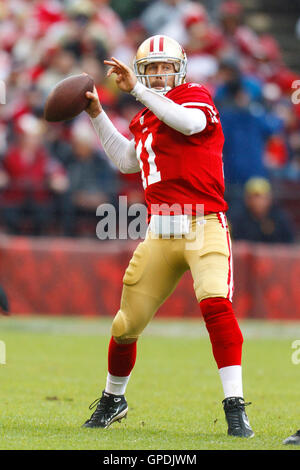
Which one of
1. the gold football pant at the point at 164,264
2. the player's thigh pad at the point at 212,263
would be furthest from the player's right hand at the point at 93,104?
the player's thigh pad at the point at 212,263

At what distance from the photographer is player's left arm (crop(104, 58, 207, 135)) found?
5062mm

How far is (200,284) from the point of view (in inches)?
203

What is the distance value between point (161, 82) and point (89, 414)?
6.26ft

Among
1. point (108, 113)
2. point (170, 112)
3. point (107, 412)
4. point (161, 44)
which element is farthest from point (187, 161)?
point (108, 113)

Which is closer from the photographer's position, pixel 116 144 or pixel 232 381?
pixel 232 381

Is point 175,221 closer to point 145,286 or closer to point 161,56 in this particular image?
point 145,286

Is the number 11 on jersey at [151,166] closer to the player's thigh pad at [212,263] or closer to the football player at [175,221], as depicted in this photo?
the football player at [175,221]

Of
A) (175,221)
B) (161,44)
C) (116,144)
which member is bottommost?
(175,221)

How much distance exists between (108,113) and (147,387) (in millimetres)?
5705

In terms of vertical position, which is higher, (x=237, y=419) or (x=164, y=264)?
(x=164, y=264)

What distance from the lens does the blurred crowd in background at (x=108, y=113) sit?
11.6 metres

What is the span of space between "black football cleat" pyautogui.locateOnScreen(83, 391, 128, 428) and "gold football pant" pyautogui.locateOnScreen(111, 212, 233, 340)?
1.19ft

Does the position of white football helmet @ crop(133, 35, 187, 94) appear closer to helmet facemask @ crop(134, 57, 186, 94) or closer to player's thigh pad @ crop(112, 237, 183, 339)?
Result: helmet facemask @ crop(134, 57, 186, 94)

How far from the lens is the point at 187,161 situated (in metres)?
5.29
